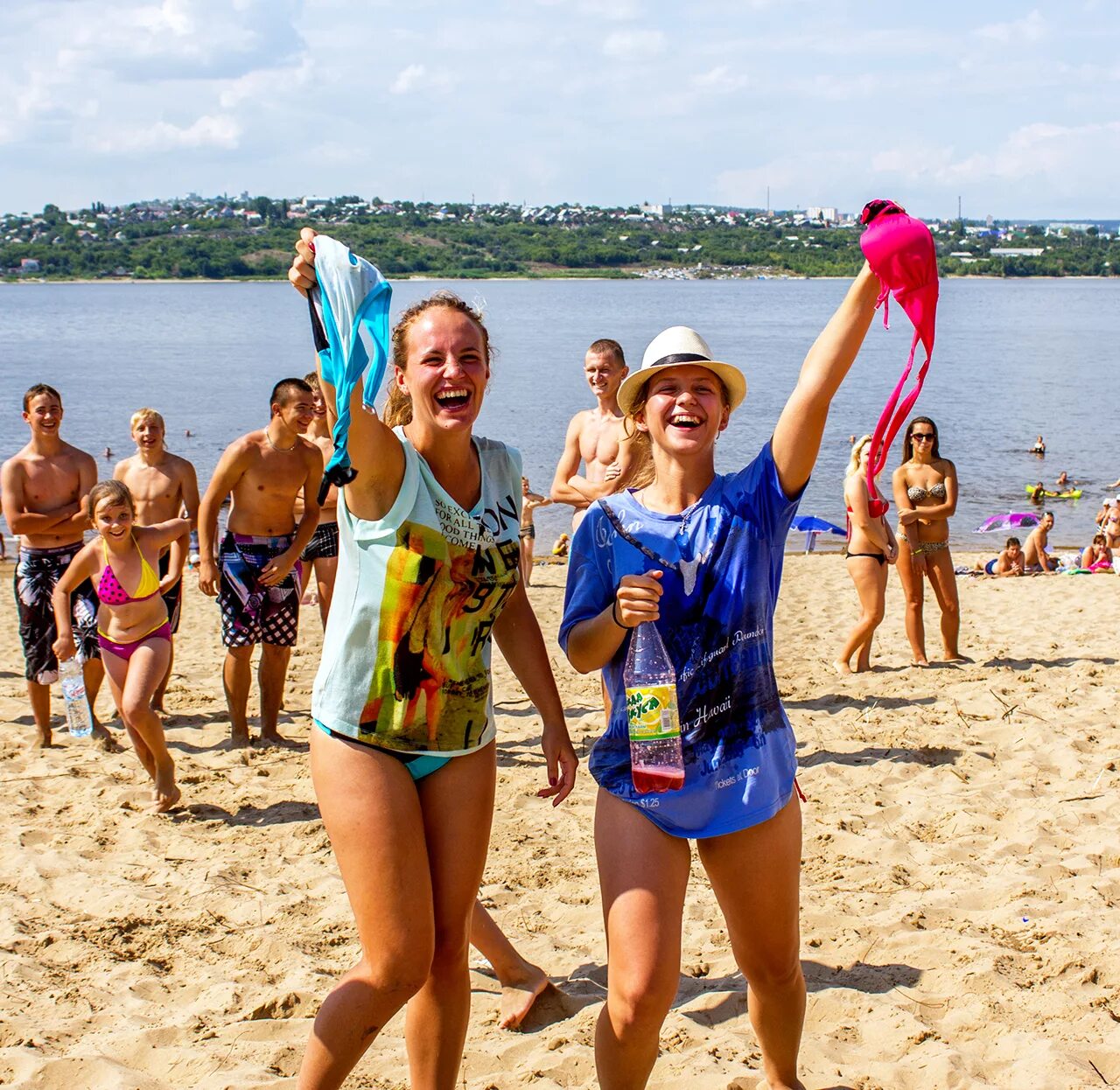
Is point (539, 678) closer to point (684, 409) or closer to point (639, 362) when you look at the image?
point (684, 409)

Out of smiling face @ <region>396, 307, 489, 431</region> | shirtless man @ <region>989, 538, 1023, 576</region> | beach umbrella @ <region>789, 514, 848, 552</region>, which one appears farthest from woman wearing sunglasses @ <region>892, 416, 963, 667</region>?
beach umbrella @ <region>789, 514, 848, 552</region>

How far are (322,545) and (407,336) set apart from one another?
5.09 metres

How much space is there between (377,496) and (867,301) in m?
1.26

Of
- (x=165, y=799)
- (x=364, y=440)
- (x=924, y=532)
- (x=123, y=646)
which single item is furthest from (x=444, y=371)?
(x=924, y=532)

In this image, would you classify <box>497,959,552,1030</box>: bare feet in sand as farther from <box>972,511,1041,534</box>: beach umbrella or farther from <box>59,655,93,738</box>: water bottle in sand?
<box>972,511,1041,534</box>: beach umbrella

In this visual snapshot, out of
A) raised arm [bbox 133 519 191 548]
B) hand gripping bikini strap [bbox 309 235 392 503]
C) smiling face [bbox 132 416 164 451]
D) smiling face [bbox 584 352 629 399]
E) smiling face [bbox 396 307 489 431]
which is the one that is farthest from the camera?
smiling face [bbox 132 416 164 451]

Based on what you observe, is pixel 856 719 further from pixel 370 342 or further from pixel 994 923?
pixel 370 342

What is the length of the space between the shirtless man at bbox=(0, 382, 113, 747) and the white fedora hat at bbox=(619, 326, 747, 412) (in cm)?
514

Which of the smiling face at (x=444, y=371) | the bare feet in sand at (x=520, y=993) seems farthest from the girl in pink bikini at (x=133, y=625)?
the smiling face at (x=444, y=371)

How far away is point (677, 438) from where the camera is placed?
3.01 metres

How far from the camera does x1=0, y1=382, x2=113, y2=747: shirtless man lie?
23.9ft

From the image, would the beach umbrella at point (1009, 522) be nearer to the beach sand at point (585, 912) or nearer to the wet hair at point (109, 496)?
the beach sand at point (585, 912)

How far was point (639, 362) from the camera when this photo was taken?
4531 cm

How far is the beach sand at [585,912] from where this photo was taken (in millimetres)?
3684
